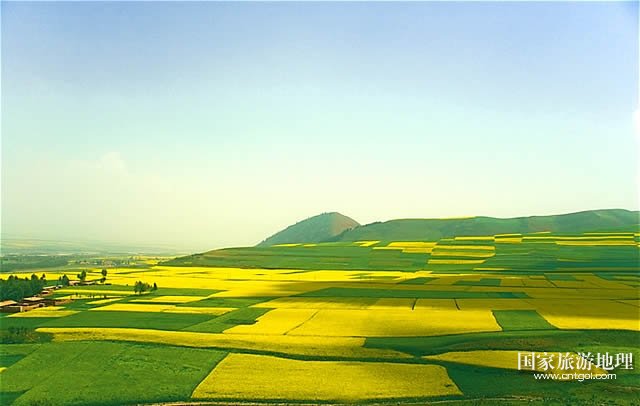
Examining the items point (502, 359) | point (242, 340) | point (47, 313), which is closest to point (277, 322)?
point (242, 340)

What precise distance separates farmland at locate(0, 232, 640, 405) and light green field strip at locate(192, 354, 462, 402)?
13 cm

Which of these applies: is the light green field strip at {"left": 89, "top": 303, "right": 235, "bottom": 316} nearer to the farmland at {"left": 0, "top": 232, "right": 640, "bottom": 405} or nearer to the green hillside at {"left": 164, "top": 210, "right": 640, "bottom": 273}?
the farmland at {"left": 0, "top": 232, "right": 640, "bottom": 405}

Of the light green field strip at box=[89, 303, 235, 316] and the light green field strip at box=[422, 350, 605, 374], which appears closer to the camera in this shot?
the light green field strip at box=[422, 350, 605, 374]

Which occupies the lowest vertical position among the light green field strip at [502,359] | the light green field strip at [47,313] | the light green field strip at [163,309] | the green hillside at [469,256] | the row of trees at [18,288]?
the light green field strip at [502,359]

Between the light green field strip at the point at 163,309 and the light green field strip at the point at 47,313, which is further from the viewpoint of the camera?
the light green field strip at the point at 163,309

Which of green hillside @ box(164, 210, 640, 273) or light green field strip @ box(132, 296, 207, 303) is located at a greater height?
green hillside @ box(164, 210, 640, 273)

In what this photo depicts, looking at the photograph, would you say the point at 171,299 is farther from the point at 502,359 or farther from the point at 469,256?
the point at 469,256

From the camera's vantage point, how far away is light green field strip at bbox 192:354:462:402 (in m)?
33.8

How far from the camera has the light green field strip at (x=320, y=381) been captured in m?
33.8

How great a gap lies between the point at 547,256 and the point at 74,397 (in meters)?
122

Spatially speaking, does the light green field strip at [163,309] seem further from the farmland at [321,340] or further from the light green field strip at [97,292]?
the light green field strip at [97,292]

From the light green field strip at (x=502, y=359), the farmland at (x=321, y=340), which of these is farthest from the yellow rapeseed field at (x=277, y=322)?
the light green field strip at (x=502, y=359)

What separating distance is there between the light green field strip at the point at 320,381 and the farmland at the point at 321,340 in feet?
0.42

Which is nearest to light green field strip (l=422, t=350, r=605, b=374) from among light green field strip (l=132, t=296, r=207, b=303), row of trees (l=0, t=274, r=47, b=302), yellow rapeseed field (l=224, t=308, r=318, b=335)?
yellow rapeseed field (l=224, t=308, r=318, b=335)
